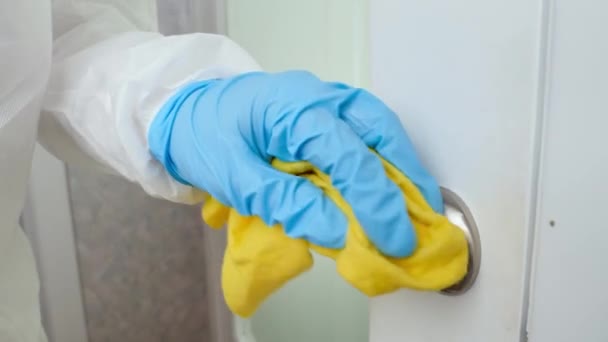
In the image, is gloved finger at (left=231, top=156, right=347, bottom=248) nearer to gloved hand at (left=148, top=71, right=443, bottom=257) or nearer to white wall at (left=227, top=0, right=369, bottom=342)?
gloved hand at (left=148, top=71, right=443, bottom=257)

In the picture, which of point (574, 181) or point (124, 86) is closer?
point (574, 181)

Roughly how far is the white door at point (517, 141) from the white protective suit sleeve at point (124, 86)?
0.51ft

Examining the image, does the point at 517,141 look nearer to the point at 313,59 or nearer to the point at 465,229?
the point at 465,229

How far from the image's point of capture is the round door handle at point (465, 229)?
0.30 metres

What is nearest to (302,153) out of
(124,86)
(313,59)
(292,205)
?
(292,205)

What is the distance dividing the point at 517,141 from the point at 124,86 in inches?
10.8

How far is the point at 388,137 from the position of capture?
304 millimetres

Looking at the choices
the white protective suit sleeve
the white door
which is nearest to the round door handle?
the white door

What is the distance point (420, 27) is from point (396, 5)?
23mm

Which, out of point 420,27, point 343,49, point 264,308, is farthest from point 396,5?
point 264,308

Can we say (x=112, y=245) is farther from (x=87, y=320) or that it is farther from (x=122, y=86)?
(x=122, y=86)

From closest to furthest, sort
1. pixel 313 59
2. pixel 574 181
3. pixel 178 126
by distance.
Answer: pixel 574 181 → pixel 178 126 → pixel 313 59

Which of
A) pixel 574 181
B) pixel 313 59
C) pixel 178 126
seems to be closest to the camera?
pixel 574 181

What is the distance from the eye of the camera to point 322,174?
31cm
